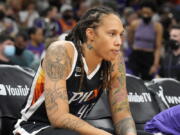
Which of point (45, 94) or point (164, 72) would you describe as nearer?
point (45, 94)

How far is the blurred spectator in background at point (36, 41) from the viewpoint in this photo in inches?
376

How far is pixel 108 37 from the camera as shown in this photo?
13.1 ft

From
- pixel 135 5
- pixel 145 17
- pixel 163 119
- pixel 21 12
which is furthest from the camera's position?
pixel 135 5

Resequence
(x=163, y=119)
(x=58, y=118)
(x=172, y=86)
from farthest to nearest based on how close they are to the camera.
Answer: (x=172, y=86) → (x=163, y=119) → (x=58, y=118)

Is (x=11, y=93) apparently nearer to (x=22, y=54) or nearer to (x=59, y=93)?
(x=59, y=93)

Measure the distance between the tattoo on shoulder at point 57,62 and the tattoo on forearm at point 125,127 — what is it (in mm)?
577

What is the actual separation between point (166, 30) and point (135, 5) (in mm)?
2072

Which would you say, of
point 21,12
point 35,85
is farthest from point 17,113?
point 21,12

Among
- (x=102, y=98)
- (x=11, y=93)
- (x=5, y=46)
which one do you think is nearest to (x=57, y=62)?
(x=11, y=93)

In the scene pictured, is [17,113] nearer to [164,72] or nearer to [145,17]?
[164,72]

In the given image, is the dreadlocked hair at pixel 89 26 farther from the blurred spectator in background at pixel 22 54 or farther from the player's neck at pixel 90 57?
the blurred spectator in background at pixel 22 54

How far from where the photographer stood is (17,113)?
488 cm

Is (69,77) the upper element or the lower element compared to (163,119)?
upper

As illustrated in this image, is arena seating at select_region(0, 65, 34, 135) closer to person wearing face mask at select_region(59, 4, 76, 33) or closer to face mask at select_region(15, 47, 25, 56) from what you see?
face mask at select_region(15, 47, 25, 56)
